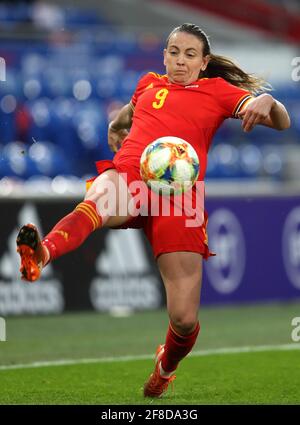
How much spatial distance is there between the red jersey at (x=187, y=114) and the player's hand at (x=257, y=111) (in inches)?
8.9


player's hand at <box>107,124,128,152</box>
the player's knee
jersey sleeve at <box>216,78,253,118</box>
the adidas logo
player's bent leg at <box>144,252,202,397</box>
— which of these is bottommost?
the adidas logo

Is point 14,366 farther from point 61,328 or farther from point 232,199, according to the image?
point 232,199

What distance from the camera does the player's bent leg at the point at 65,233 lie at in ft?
16.7

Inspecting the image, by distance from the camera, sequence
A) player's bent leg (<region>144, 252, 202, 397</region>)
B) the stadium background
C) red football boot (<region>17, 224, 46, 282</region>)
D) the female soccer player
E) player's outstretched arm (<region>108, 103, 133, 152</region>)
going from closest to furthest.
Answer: red football boot (<region>17, 224, 46, 282</region>)
the female soccer player
player's bent leg (<region>144, 252, 202, 397</region>)
player's outstretched arm (<region>108, 103, 133, 152</region>)
the stadium background

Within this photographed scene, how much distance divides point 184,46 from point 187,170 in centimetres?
79

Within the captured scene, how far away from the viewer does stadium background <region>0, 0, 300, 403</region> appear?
410 inches

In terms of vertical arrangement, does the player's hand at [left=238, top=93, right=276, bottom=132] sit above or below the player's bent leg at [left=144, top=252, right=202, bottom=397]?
above

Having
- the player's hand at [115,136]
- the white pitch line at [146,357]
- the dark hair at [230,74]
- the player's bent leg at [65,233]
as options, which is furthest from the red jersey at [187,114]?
the white pitch line at [146,357]

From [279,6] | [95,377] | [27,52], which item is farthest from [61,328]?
[279,6]

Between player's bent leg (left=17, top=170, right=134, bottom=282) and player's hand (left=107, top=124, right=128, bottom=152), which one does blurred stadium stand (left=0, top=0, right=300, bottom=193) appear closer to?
player's hand (left=107, top=124, right=128, bottom=152)

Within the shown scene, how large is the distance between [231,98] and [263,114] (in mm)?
434

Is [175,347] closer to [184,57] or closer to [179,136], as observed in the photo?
[179,136]

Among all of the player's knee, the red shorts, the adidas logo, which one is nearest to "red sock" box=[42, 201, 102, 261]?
the red shorts

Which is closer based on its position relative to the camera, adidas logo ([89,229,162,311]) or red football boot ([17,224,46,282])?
red football boot ([17,224,46,282])
